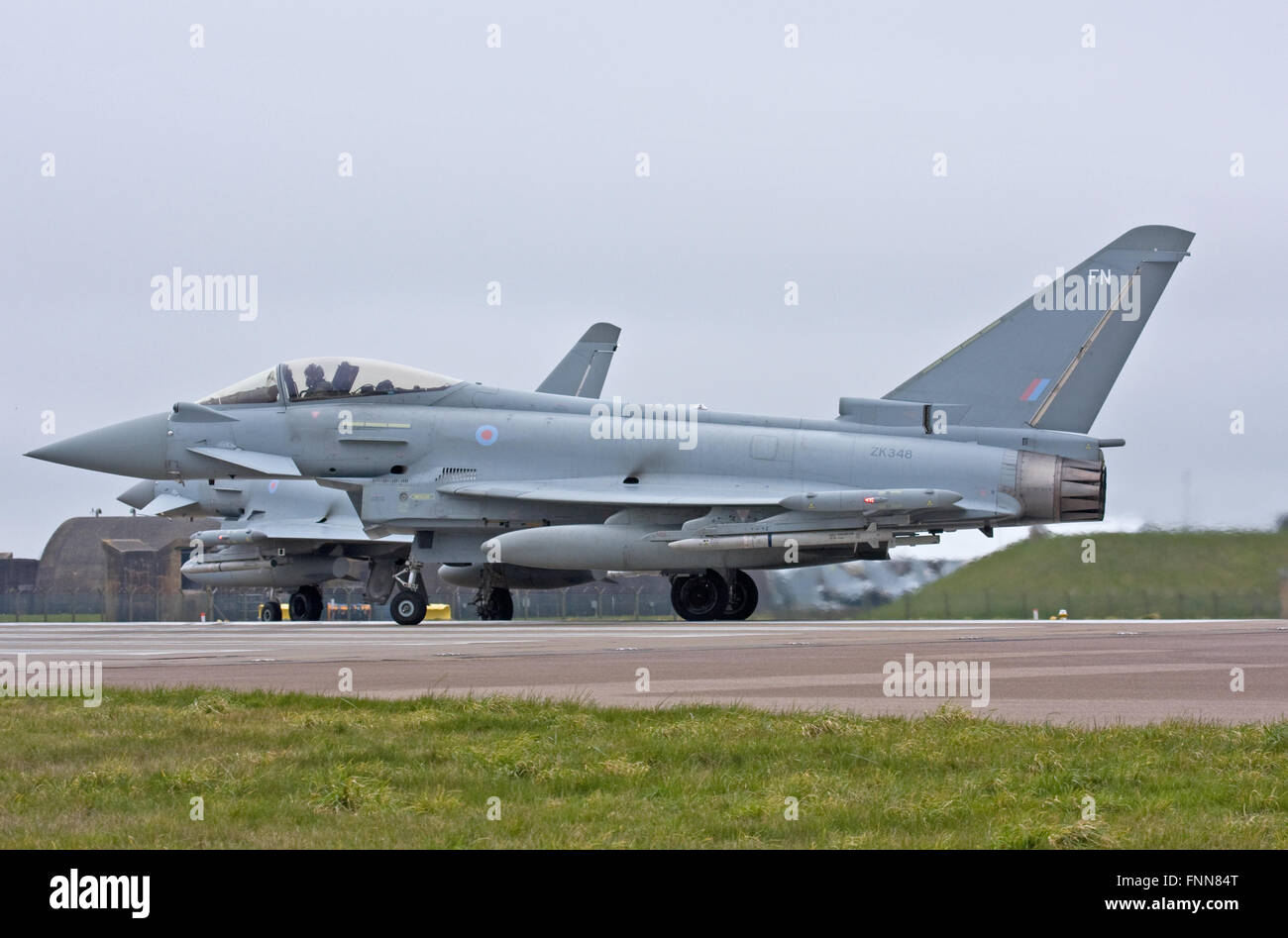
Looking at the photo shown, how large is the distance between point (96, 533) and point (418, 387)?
63677mm

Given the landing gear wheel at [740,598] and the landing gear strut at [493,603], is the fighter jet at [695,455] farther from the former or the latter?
the landing gear strut at [493,603]

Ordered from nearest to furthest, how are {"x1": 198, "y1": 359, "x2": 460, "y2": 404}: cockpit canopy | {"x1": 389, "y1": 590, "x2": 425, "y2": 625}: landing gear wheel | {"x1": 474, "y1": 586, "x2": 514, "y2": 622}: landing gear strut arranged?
{"x1": 198, "y1": 359, "x2": 460, "y2": 404}: cockpit canopy → {"x1": 389, "y1": 590, "x2": 425, "y2": 625}: landing gear wheel → {"x1": 474, "y1": 586, "x2": 514, "y2": 622}: landing gear strut

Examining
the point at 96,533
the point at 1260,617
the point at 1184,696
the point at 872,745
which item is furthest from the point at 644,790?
the point at 96,533

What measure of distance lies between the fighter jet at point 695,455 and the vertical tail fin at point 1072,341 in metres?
0.03

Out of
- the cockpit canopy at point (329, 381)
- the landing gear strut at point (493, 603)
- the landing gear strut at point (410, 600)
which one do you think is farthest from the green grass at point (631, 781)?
the landing gear strut at point (493, 603)

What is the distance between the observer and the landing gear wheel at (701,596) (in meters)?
25.9

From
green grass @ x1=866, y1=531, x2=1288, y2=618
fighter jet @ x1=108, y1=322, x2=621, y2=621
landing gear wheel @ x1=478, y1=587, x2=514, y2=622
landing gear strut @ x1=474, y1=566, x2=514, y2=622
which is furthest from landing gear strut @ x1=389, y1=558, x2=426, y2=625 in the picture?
green grass @ x1=866, y1=531, x2=1288, y2=618

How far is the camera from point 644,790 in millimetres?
6043

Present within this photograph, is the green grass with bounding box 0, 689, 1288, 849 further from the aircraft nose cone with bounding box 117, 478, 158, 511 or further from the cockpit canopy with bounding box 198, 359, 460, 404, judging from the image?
the aircraft nose cone with bounding box 117, 478, 158, 511

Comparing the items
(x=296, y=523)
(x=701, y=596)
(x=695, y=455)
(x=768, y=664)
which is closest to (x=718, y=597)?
(x=701, y=596)

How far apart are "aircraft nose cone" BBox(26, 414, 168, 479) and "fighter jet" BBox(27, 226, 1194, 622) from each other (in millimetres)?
38

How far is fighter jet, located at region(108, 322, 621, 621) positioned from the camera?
36.6 m
